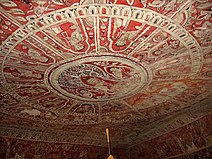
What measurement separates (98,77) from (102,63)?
0.54m

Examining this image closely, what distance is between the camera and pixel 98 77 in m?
4.64

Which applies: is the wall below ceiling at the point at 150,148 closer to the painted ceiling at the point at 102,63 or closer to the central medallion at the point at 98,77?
the painted ceiling at the point at 102,63

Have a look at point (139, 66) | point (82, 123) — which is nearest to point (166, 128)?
point (82, 123)

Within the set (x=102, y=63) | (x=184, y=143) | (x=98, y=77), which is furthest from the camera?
(x=184, y=143)

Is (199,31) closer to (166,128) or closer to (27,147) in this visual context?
(166,128)

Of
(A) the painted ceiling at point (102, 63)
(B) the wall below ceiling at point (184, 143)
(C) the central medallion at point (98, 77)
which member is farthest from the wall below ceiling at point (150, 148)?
(C) the central medallion at point (98, 77)

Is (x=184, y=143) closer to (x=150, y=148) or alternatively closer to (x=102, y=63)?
(x=150, y=148)

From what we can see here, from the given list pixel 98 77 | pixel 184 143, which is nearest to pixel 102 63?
pixel 98 77

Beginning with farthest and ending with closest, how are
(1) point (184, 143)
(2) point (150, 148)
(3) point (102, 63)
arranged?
(2) point (150, 148)
(1) point (184, 143)
(3) point (102, 63)

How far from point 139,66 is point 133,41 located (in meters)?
0.84

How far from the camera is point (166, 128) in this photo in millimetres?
7949

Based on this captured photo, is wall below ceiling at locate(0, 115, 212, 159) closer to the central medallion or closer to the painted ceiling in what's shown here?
the painted ceiling

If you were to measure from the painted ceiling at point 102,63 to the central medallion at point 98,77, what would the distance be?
19mm

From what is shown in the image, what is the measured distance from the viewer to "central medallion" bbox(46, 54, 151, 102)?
13.6 feet
